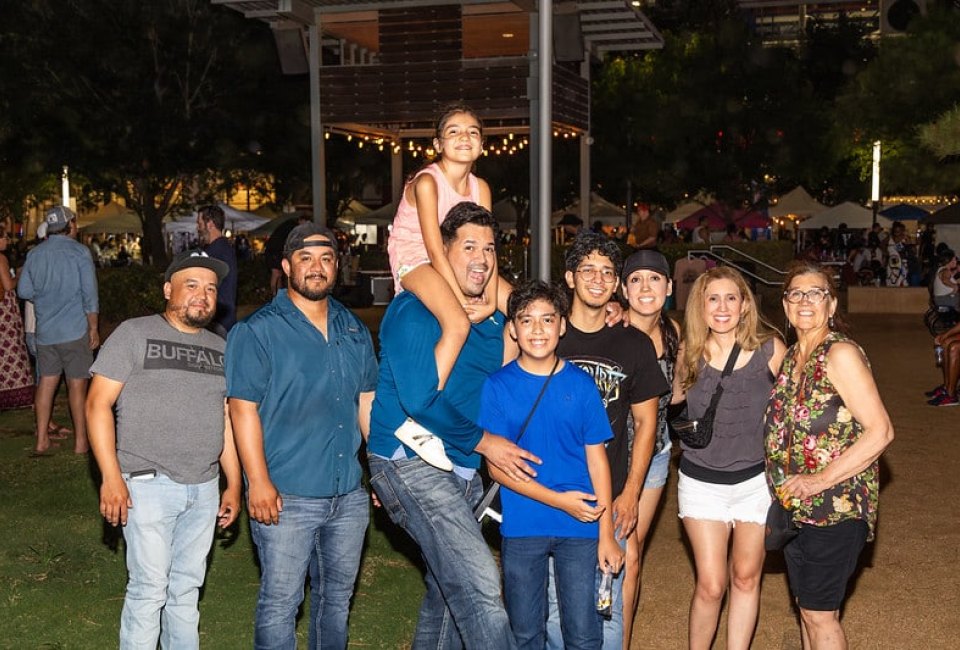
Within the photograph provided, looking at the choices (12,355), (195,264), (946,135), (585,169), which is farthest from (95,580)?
(585,169)

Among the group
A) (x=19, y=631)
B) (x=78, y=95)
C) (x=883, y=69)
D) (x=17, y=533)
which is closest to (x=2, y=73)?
(x=78, y=95)

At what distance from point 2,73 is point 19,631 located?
24272 millimetres

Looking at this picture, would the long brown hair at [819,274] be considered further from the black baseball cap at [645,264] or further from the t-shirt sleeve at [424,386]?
the t-shirt sleeve at [424,386]

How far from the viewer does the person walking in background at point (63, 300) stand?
930cm

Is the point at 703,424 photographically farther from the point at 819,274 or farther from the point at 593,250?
the point at 593,250

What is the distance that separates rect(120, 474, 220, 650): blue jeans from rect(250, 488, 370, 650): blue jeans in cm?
37

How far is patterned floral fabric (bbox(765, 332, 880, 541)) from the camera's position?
465 centimetres

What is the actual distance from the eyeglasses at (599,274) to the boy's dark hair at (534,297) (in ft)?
1.16

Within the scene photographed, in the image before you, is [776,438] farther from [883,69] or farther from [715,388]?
[883,69]

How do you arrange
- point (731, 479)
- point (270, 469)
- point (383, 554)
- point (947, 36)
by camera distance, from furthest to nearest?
point (947, 36)
point (383, 554)
point (731, 479)
point (270, 469)

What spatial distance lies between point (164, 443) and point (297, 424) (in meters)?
0.59

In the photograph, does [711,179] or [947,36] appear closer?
[947,36]

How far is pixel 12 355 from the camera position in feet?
37.0

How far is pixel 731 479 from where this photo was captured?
5059 millimetres
